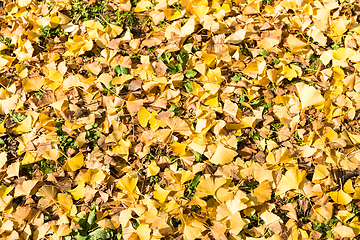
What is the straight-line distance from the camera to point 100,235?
48.8 inches

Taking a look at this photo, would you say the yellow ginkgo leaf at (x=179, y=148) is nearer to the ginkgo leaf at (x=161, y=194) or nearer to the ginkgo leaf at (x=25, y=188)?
the ginkgo leaf at (x=161, y=194)

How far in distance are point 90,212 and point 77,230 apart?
9 cm

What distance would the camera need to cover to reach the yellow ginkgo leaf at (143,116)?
4.64 ft

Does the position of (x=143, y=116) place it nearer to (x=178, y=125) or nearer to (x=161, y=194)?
(x=178, y=125)

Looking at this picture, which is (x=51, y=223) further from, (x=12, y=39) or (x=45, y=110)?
(x=12, y=39)

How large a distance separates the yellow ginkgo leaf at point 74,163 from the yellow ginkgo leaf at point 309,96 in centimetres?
116

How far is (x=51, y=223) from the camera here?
1272mm

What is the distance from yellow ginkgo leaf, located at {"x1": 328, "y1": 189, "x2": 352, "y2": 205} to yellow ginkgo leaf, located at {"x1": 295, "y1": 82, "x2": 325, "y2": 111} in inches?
17.4

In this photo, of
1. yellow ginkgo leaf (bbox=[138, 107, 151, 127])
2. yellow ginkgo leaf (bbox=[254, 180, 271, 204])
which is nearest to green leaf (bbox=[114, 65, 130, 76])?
yellow ginkgo leaf (bbox=[138, 107, 151, 127])

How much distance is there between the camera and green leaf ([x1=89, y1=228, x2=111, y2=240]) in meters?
1.24

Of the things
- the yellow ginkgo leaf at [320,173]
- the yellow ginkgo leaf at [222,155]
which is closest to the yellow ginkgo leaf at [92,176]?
the yellow ginkgo leaf at [222,155]

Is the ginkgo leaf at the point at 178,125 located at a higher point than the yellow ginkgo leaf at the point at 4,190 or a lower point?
higher

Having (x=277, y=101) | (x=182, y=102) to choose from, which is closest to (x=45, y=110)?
(x=182, y=102)

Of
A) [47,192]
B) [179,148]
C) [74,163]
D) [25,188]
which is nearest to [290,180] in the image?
[179,148]
